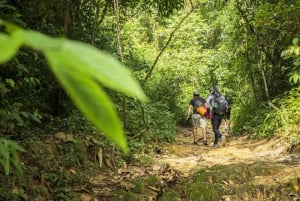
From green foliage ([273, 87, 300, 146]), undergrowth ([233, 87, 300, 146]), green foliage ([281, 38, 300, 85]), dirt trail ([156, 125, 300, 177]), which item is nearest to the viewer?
green foliage ([281, 38, 300, 85])

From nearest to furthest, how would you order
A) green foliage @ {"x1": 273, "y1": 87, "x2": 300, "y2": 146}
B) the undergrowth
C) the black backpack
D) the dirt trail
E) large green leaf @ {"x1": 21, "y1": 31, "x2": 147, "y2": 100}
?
large green leaf @ {"x1": 21, "y1": 31, "x2": 147, "y2": 100} → the dirt trail → green foliage @ {"x1": 273, "y1": 87, "x2": 300, "y2": 146} → the undergrowth → the black backpack

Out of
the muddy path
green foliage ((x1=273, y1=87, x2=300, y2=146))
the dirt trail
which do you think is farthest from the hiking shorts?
the muddy path

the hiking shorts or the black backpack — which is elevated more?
the black backpack

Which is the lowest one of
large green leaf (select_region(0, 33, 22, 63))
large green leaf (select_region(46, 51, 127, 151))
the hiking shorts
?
the hiking shorts

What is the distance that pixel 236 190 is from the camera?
223 inches

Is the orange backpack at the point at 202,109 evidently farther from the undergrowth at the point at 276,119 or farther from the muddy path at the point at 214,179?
the muddy path at the point at 214,179

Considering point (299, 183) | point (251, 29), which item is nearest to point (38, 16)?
point (299, 183)

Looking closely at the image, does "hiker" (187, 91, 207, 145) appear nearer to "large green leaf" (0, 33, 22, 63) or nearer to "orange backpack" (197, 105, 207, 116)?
"orange backpack" (197, 105, 207, 116)

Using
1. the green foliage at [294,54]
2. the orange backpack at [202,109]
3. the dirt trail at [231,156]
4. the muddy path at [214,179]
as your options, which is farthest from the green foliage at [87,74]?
the orange backpack at [202,109]

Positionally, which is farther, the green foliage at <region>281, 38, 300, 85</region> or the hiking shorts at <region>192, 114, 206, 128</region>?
the hiking shorts at <region>192, 114, 206, 128</region>

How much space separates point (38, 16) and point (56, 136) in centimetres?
179

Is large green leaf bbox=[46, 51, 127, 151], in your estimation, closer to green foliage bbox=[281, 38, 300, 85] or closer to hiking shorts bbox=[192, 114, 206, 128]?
green foliage bbox=[281, 38, 300, 85]

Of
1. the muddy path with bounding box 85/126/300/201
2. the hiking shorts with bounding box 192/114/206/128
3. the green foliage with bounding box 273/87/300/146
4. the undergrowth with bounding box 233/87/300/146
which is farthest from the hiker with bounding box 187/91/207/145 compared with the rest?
the muddy path with bounding box 85/126/300/201

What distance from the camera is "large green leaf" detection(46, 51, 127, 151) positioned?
371 mm
